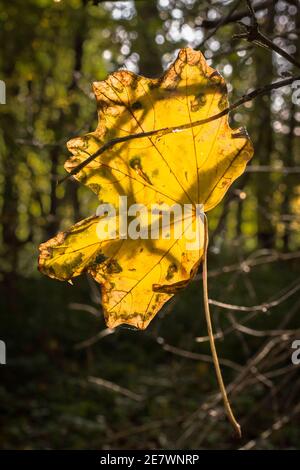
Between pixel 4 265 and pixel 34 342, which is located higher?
pixel 4 265

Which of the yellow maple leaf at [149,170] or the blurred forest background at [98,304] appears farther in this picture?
the blurred forest background at [98,304]

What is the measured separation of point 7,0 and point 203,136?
10.9 feet

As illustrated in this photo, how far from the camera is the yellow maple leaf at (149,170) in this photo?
2.06 ft

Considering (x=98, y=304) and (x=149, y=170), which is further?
(x=98, y=304)

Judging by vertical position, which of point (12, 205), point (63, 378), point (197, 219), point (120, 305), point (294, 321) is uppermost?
point (12, 205)

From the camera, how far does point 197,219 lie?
67 centimetres

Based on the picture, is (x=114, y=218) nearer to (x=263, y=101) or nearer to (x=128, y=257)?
(x=128, y=257)

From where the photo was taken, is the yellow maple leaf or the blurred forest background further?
the blurred forest background

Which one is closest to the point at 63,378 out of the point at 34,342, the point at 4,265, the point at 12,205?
the point at 34,342

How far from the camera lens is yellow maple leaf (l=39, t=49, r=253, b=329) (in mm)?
626

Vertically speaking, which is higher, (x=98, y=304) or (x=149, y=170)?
(x=149, y=170)

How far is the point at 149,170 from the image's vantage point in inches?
27.3
